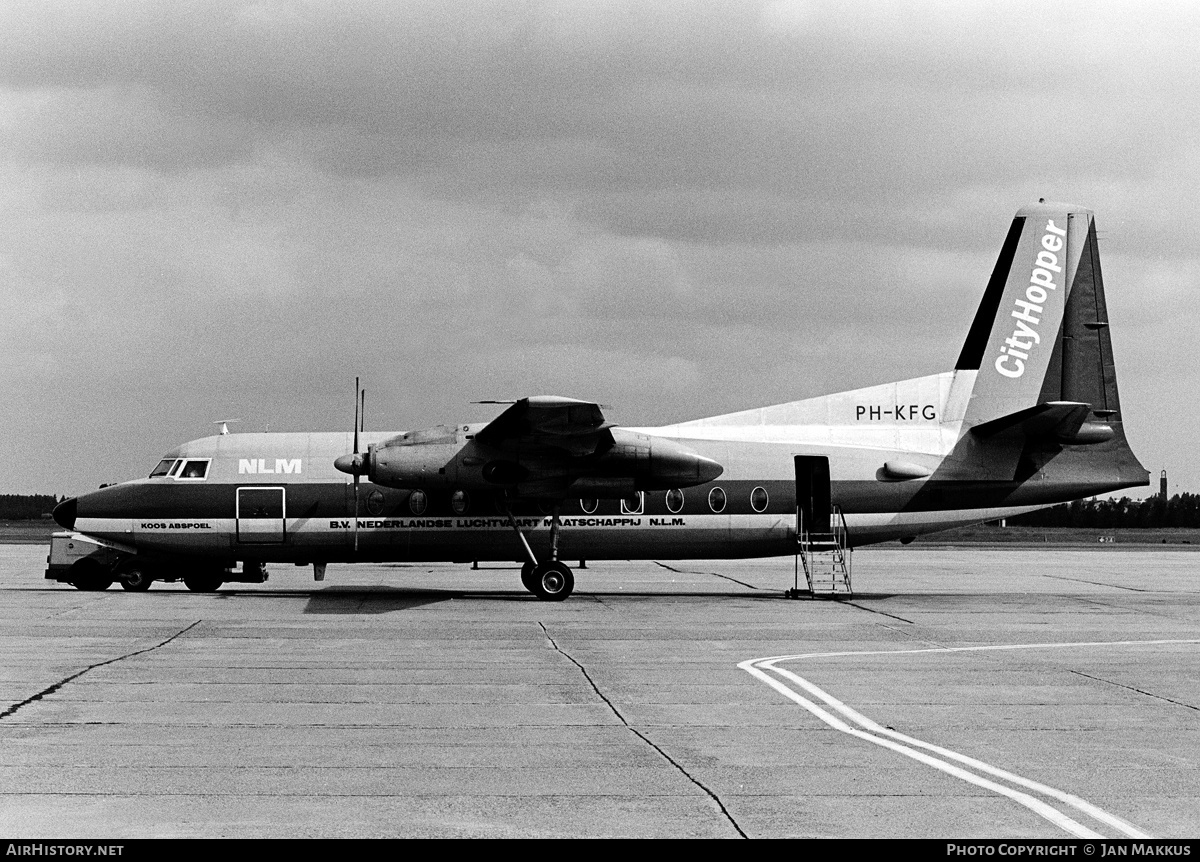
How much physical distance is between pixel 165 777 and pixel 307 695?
4.02 m

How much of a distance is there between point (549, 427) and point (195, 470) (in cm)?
833

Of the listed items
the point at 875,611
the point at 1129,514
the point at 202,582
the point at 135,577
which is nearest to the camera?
the point at 875,611

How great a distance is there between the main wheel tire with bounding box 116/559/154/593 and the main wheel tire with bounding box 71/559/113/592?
548 mm

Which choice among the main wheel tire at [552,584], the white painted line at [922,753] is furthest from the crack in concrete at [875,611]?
the main wheel tire at [552,584]

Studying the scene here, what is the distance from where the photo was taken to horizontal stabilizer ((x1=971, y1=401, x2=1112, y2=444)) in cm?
2577

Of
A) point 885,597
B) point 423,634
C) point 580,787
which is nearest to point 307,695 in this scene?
point 580,787

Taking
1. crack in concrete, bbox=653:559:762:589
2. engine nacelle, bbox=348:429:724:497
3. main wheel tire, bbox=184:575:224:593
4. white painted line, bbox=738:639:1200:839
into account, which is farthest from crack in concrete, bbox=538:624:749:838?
crack in concrete, bbox=653:559:762:589

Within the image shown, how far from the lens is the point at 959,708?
12.5m

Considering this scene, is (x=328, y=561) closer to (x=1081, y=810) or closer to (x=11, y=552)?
(x=1081, y=810)

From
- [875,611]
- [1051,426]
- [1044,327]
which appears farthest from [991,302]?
[875,611]

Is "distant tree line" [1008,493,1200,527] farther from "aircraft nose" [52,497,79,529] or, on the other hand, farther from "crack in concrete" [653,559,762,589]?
"aircraft nose" [52,497,79,529]

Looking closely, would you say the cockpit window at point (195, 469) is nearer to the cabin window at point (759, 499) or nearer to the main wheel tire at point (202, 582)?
the main wheel tire at point (202, 582)

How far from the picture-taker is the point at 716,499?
2683cm

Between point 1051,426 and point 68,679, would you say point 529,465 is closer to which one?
point 1051,426
